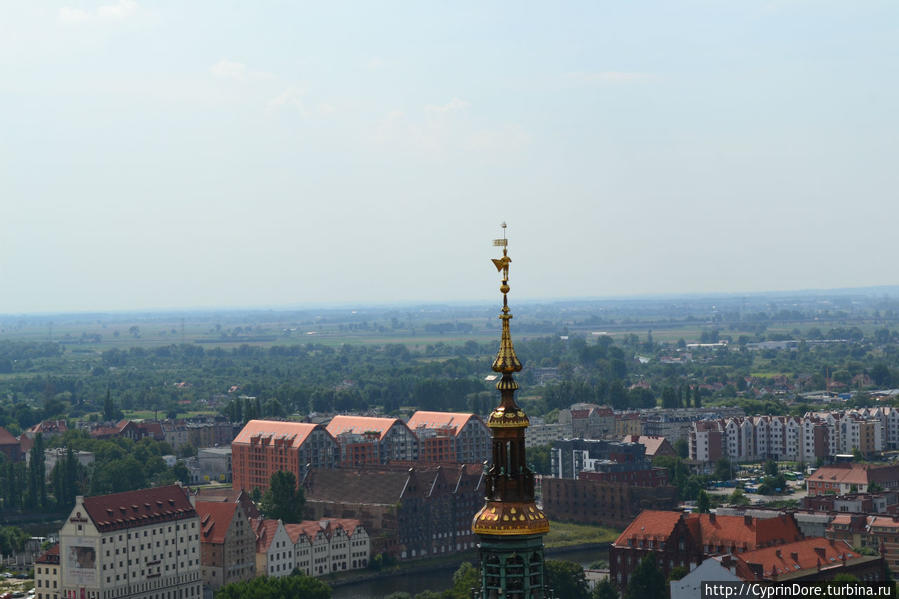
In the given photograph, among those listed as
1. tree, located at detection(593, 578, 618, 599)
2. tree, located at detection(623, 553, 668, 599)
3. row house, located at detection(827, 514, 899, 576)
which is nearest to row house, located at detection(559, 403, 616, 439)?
row house, located at detection(827, 514, 899, 576)

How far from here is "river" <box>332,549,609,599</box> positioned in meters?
74.8

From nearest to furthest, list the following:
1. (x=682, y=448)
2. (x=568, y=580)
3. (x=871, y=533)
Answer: (x=568, y=580) → (x=871, y=533) → (x=682, y=448)

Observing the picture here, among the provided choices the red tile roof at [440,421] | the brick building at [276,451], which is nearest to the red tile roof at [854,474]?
the red tile roof at [440,421]

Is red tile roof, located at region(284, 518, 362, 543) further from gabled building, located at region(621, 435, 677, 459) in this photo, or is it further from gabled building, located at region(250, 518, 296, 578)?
gabled building, located at region(621, 435, 677, 459)

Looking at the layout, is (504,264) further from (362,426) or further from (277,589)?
(362,426)

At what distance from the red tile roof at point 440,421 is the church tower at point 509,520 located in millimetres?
96471

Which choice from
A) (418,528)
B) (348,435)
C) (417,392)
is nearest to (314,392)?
(417,392)

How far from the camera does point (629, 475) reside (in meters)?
98.5

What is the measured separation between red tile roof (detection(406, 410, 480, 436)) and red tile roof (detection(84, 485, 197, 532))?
43823 millimetres

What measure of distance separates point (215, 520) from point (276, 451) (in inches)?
1201

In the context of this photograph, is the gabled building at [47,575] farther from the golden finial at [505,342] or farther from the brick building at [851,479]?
the golden finial at [505,342]

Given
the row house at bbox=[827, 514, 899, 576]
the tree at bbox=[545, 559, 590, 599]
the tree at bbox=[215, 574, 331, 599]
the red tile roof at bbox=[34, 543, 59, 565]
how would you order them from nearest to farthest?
the tree at bbox=[215, 574, 331, 599] < the tree at bbox=[545, 559, 590, 599] < the red tile roof at bbox=[34, 543, 59, 565] < the row house at bbox=[827, 514, 899, 576]

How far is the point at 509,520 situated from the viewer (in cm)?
1755

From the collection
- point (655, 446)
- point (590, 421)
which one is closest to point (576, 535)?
point (655, 446)
